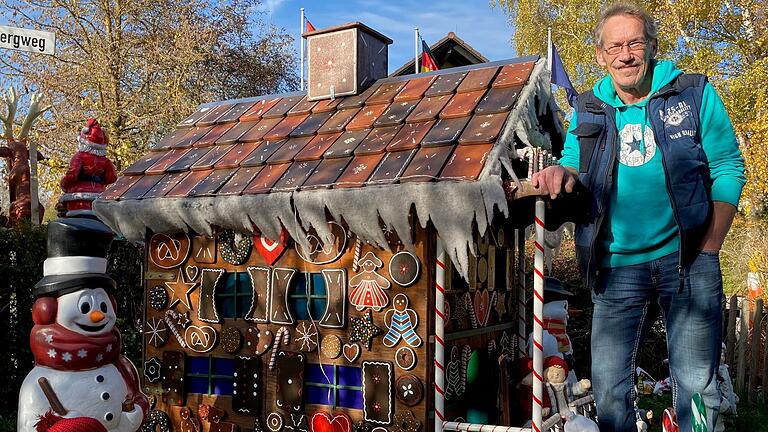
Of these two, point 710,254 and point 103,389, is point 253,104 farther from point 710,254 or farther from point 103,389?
point 710,254

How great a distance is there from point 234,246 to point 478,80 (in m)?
2.26

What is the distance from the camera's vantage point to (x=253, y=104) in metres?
6.41

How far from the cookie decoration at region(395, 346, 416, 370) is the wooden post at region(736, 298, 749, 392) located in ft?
19.7

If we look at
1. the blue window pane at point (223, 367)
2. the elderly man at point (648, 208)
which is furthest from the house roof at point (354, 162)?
the elderly man at point (648, 208)

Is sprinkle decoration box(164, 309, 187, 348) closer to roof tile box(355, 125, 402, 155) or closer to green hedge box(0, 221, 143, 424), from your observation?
roof tile box(355, 125, 402, 155)

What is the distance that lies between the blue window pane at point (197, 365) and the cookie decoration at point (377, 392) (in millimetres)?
1449

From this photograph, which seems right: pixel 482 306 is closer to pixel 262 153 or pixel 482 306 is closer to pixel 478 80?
pixel 478 80

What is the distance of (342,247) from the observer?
4969 mm

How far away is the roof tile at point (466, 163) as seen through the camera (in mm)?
4125

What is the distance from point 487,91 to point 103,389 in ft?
10.5

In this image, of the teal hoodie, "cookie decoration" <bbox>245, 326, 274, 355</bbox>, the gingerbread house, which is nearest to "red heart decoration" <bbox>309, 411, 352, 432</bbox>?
the gingerbread house

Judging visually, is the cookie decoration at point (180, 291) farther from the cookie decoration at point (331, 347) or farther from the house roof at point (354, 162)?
the cookie decoration at point (331, 347)

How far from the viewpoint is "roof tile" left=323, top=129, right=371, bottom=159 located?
495 cm

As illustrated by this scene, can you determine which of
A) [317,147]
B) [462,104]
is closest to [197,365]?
[317,147]
